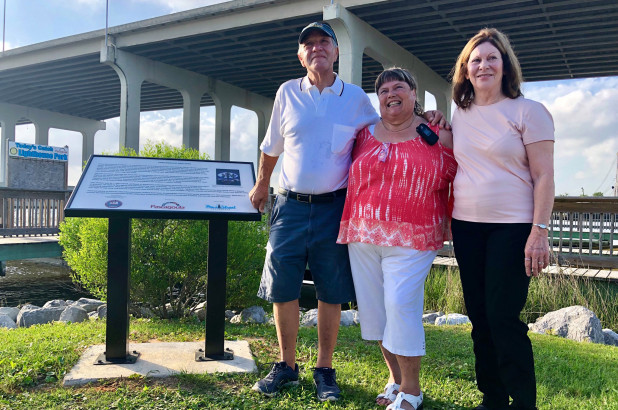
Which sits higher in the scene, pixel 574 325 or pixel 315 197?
pixel 315 197

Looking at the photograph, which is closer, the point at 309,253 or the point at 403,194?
the point at 403,194

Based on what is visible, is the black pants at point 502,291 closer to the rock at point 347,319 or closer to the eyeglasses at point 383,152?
the eyeglasses at point 383,152

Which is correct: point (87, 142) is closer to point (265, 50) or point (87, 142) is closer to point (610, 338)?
point (265, 50)

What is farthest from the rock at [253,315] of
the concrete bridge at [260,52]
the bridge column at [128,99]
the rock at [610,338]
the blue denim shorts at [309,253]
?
the bridge column at [128,99]

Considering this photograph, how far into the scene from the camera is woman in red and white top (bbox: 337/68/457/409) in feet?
8.50

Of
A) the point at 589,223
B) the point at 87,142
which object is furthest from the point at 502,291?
the point at 87,142

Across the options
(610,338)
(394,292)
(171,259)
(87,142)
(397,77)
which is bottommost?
(610,338)

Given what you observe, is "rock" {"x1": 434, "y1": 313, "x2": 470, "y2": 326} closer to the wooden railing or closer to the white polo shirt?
the wooden railing

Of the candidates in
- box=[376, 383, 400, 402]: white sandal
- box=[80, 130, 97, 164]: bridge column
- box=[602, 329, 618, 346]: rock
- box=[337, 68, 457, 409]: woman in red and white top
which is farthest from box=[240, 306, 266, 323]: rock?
box=[80, 130, 97, 164]: bridge column

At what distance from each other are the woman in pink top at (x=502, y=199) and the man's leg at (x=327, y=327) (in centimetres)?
85

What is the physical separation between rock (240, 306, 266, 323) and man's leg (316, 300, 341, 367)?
2.87 m

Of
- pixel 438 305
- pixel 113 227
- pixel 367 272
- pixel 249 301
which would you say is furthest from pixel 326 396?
pixel 438 305

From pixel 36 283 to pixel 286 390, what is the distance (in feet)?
34.6

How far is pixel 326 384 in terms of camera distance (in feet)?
10.0
